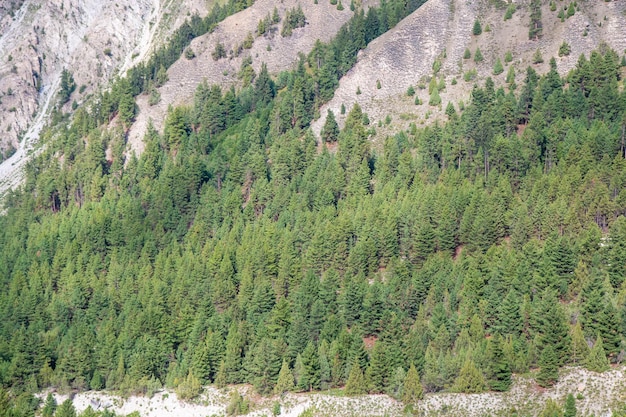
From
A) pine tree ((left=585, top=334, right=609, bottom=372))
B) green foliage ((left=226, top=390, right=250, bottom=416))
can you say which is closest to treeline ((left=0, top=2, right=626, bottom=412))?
pine tree ((left=585, top=334, right=609, bottom=372))

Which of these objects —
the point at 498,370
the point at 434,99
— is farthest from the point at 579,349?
the point at 434,99

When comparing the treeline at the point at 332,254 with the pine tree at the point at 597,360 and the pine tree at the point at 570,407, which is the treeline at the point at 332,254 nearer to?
the pine tree at the point at 597,360

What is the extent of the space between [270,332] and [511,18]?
310ft

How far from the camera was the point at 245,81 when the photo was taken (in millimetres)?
196125

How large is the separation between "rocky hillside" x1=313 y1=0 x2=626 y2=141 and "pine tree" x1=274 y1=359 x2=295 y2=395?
215ft

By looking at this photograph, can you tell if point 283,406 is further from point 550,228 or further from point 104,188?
point 104,188

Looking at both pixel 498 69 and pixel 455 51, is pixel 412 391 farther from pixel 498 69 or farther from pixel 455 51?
pixel 455 51

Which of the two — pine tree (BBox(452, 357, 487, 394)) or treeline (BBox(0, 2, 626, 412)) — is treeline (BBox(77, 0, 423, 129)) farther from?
pine tree (BBox(452, 357, 487, 394))

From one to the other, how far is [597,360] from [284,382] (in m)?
32.5

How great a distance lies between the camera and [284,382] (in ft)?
374

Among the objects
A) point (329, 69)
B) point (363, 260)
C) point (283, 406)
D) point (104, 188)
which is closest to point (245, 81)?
point (329, 69)

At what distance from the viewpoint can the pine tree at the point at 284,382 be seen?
114 metres

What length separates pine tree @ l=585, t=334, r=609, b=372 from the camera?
10644 cm

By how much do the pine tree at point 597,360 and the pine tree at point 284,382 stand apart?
101 ft
